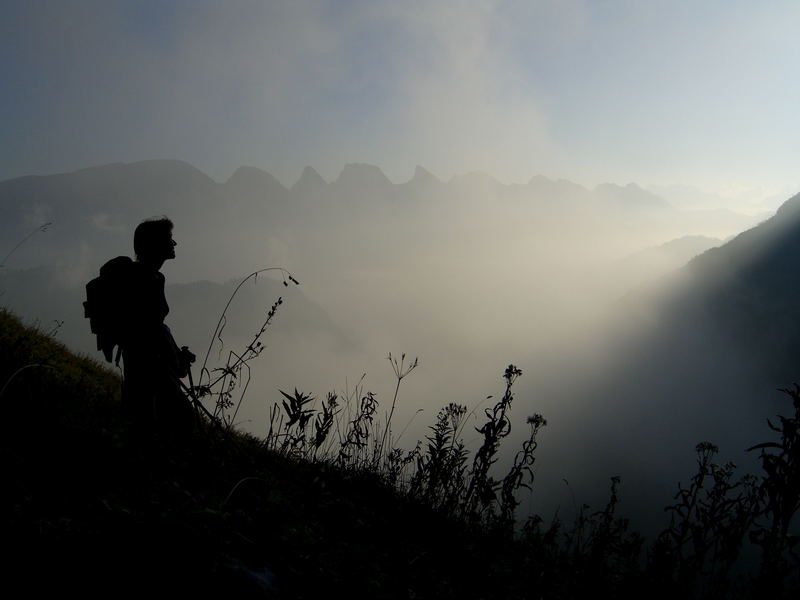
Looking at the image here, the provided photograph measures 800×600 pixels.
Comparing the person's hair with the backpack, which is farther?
the person's hair

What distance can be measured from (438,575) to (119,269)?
153 inches

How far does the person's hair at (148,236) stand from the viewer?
499 centimetres

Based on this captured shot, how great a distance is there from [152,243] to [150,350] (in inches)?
44.1

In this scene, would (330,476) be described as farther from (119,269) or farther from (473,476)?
(119,269)

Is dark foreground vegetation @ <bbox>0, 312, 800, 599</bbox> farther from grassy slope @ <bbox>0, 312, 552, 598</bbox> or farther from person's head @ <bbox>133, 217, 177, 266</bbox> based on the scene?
person's head @ <bbox>133, 217, 177, 266</bbox>

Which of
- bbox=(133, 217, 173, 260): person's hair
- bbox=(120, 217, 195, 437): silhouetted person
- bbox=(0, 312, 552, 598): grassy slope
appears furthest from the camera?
bbox=(133, 217, 173, 260): person's hair

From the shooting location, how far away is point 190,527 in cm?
219

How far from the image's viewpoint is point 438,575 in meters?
3.26

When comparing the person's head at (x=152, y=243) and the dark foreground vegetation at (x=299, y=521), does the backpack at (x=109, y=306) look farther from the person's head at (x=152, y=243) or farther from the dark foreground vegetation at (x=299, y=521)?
the dark foreground vegetation at (x=299, y=521)

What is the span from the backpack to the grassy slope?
606 millimetres

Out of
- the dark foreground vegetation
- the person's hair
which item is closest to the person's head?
the person's hair

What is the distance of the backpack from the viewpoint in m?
4.55

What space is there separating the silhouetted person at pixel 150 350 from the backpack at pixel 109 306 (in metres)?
0.04

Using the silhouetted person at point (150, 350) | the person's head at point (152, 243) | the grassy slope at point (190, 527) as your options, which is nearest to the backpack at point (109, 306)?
the silhouetted person at point (150, 350)
